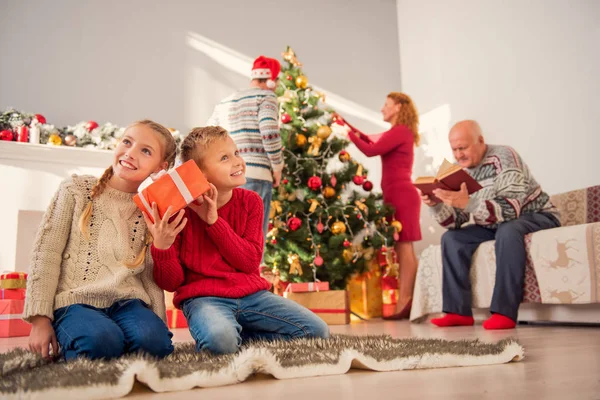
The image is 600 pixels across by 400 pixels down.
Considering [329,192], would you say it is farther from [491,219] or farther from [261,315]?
[261,315]

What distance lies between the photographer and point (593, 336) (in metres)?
1.91

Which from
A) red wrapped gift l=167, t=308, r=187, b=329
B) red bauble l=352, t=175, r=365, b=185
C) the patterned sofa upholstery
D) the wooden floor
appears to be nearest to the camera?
the wooden floor

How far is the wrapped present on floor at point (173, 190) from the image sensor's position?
127cm

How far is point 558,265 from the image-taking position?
242 cm

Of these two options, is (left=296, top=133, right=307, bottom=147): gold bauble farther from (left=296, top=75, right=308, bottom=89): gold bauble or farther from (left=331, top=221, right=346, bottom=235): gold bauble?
(left=331, top=221, right=346, bottom=235): gold bauble

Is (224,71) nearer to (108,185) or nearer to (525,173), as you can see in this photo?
(525,173)

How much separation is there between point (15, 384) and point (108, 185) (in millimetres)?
663

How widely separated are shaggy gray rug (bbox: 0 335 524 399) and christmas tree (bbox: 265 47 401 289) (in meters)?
1.91

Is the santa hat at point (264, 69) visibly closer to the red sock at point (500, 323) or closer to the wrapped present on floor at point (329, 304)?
the wrapped present on floor at point (329, 304)

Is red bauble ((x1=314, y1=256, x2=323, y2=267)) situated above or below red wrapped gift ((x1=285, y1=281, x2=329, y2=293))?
above

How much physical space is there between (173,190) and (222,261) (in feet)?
1.04

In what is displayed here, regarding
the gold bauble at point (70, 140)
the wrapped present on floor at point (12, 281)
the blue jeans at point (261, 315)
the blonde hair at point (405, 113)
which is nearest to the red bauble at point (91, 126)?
the gold bauble at point (70, 140)

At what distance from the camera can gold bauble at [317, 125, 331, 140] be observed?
344 cm

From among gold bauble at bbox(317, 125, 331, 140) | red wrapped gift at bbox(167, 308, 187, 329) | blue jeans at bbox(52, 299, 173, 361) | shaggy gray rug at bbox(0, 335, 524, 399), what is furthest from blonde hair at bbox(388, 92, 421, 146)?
blue jeans at bbox(52, 299, 173, 361)
